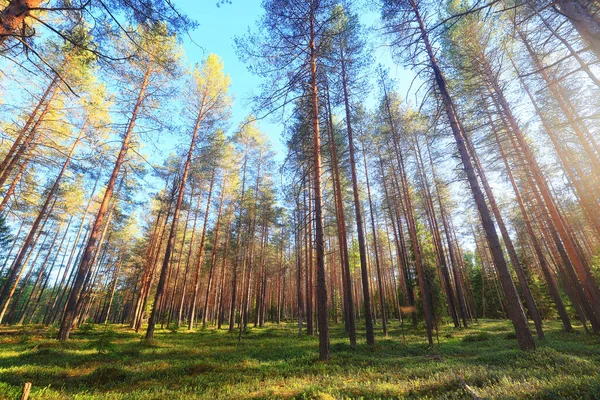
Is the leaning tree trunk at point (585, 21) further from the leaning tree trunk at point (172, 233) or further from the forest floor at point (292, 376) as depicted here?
the leaning tree trunk at point (172, 233)

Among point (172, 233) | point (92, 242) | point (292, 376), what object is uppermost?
point (172, 233)

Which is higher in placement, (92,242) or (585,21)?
(585,21)

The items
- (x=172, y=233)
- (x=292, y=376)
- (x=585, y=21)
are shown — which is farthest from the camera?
(x=172, y=233)

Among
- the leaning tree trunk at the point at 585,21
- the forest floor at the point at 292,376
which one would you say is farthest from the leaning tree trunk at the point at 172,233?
the leaning tree trunk at the point at 585,21

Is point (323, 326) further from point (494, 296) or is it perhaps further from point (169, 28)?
point (494, 296)

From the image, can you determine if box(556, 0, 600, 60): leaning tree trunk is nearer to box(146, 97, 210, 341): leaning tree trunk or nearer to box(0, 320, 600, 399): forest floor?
box(0, 320, 600, 399): forest floor

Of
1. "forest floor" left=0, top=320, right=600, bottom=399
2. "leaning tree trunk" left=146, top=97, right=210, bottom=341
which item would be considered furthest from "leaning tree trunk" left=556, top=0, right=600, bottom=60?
"leaning tree trunk" left=146, top=97, right=210, bottom=341

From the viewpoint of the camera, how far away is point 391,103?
16.4m

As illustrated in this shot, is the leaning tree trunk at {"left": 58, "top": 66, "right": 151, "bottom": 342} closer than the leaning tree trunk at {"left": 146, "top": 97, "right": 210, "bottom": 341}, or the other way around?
the leaning tree trunk at {"left": 58, "top": 66, "right": 151, "bottom": 342}

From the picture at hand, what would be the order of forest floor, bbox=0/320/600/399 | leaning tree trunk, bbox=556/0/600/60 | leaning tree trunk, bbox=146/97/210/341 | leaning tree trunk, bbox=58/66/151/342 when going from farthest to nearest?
leaning tree trunk, bbox=146/97/210/341 → leaning tree trunk, bbox=58/66/151/342 → forest floor, bbox=0/320/600/399 → leaning tree trunk, bbox=556/0/600/60

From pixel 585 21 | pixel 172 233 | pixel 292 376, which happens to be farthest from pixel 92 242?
pixel 585 21

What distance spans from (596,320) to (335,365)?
45.3 feet

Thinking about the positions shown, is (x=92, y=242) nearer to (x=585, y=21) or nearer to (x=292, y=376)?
(x=292, y=376)

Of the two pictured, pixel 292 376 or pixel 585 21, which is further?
pixel 292 376
